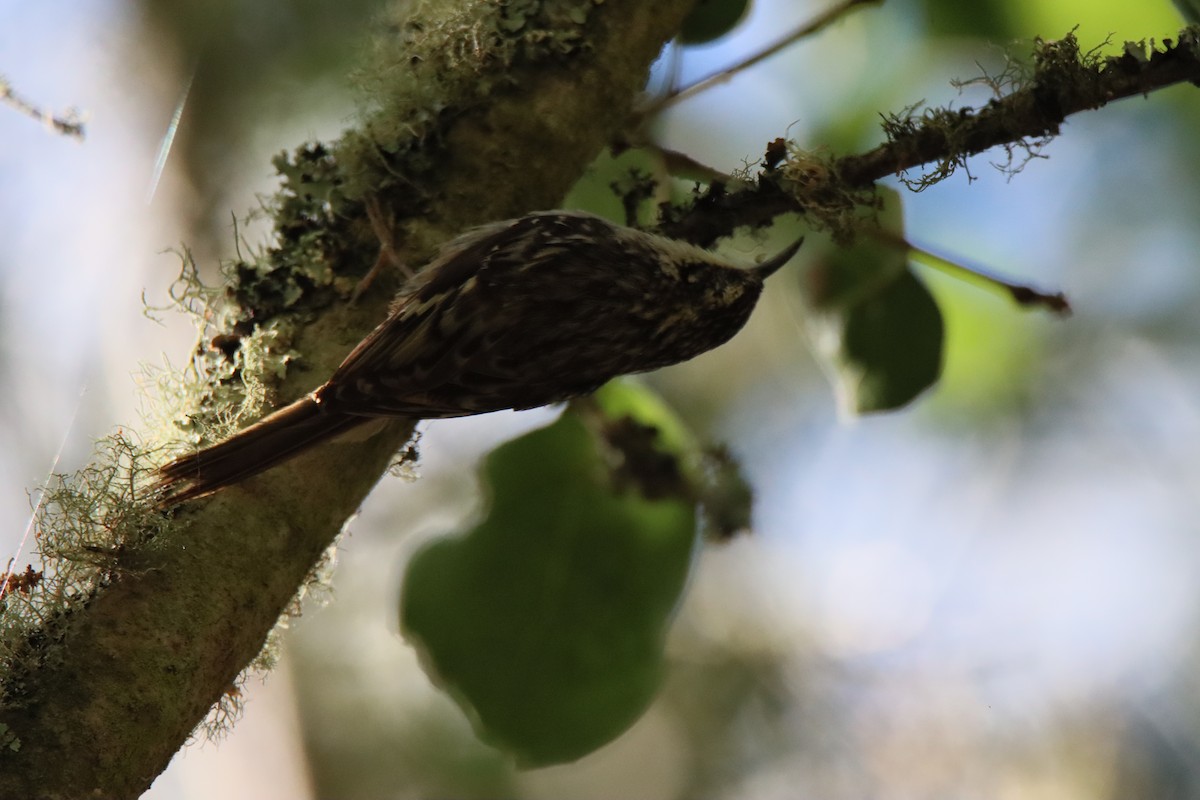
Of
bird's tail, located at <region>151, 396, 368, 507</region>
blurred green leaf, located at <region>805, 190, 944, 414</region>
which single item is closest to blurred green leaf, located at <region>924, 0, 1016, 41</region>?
blurred green leaf, located at <region>805, 190, 944, 414</region>

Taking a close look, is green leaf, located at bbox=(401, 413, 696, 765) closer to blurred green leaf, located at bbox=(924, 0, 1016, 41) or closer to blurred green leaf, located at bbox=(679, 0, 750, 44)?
blurred green leaf, located at bbox=(679, 0, 750, 44)

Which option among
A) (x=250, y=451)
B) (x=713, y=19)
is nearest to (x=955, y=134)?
(x=713, y=19)

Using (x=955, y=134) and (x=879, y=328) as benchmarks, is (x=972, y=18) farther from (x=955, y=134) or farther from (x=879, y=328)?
(x=955, y=134)

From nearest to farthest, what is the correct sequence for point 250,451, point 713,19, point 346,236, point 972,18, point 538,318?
1. point 250,451
2. point 346,236
3. point 538,318
4. point 713,19
5. point 972,18

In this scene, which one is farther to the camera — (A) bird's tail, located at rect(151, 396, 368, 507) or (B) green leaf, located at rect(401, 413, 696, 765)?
(B) green leaf, located at rect(401, 413, 696, 765)

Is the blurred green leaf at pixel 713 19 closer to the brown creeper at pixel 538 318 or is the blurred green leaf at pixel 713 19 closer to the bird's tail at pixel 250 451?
the brown creeper at pixel 538 318

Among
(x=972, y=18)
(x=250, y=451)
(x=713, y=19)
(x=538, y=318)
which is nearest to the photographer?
(x=250, y=451)

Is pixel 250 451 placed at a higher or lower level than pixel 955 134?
higher
